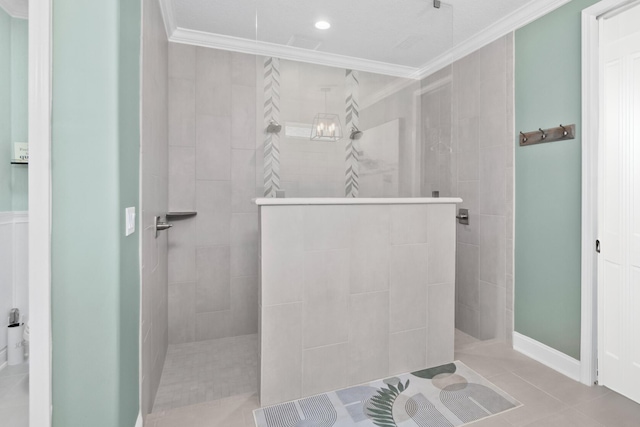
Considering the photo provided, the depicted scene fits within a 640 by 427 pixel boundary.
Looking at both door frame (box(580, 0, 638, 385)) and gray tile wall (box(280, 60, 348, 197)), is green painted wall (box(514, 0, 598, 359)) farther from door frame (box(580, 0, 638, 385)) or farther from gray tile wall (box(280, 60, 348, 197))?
gray tile wall (box(280, 60, 348, 197))

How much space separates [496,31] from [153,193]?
2.80 metres

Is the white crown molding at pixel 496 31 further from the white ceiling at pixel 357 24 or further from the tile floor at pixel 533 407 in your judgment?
the tile floor at pixel 533 407

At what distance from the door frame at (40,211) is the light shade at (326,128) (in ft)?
3.98

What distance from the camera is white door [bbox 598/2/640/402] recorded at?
5.98 ft

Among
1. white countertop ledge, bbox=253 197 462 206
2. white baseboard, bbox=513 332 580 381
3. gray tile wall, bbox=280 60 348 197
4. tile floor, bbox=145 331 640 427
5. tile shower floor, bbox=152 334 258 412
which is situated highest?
gray tile wall, bbox=280 60 348 197

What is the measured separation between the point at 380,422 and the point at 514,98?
7.90 feet

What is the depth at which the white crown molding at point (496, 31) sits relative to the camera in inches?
87.2

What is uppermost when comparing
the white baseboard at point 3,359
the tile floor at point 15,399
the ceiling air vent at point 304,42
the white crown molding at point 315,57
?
the ceiling air vent at point 304,42

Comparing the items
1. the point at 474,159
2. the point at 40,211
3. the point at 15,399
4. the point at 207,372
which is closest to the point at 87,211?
the point at 40,211

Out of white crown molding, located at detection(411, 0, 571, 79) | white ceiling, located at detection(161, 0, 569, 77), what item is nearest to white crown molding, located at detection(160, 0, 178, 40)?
white ceiling, located at detection(161, 0, 569, 77)

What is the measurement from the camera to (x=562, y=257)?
2.19m

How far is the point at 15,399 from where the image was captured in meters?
1.20

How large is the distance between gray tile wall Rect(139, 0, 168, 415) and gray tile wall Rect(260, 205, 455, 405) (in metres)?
0.61

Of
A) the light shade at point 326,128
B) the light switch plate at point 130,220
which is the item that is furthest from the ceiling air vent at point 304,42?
the light switch plate at point 130,220
